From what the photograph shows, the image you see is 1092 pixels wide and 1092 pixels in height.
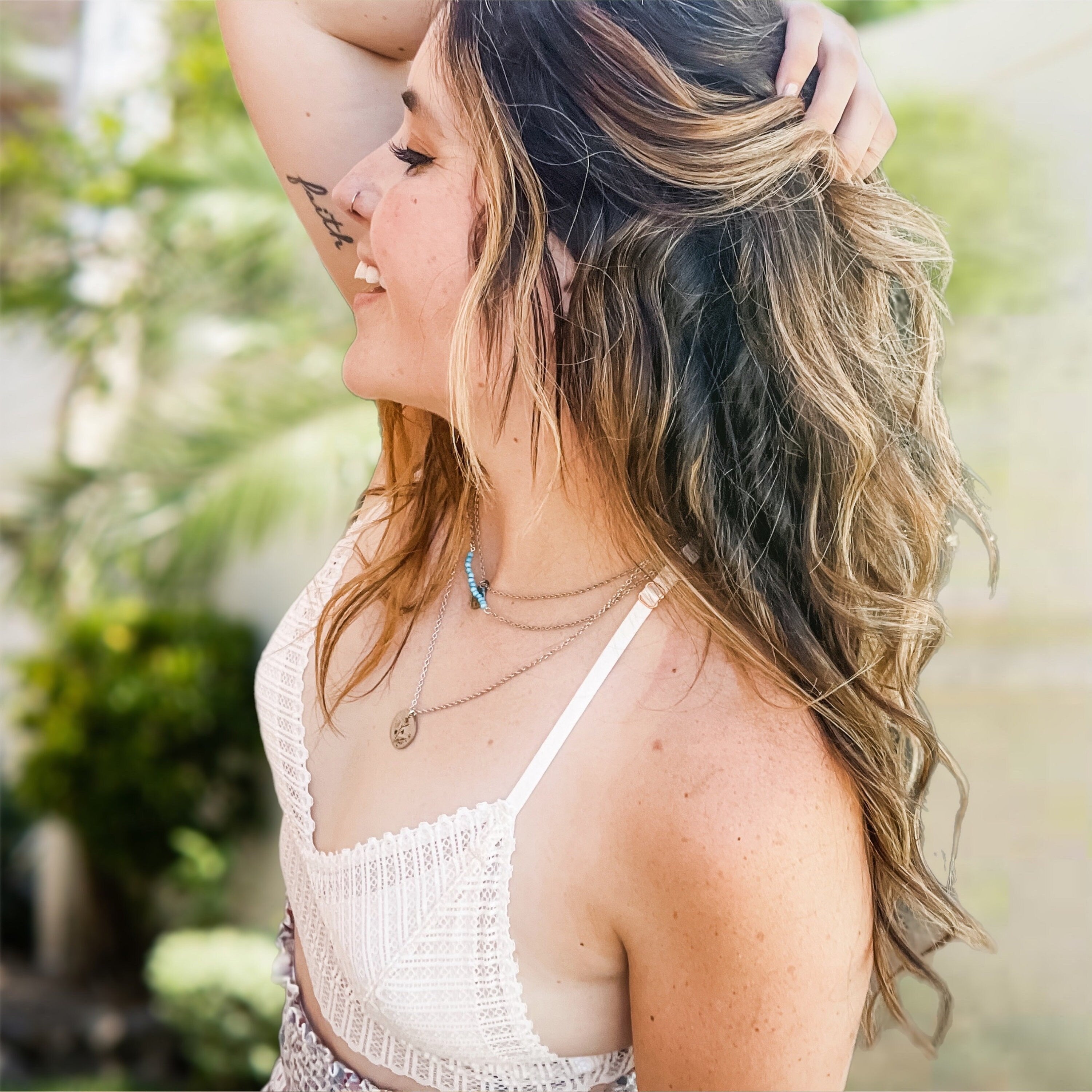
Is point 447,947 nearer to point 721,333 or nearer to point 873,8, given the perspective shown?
point 721,333

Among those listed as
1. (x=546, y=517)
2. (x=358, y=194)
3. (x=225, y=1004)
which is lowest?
(x=225, y=1004)

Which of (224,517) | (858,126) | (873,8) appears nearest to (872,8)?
(873,8)

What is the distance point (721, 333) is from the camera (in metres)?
1.34

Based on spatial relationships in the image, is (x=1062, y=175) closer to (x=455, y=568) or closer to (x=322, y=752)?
(x=455, y=568)

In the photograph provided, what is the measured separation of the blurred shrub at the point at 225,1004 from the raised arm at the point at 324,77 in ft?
12.5

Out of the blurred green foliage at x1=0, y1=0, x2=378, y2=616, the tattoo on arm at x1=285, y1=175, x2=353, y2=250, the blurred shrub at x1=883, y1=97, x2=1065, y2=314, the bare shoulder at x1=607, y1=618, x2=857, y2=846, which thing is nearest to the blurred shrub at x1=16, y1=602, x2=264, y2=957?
the blurred green foliage at x1=0, y1=0, x2=378, y2=616

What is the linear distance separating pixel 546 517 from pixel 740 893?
1.82 ft

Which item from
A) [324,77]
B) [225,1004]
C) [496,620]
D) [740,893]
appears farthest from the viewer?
[225,1004]

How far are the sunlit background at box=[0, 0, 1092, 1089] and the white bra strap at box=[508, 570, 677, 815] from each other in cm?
150

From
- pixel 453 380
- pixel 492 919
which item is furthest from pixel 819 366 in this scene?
pixel 492 919

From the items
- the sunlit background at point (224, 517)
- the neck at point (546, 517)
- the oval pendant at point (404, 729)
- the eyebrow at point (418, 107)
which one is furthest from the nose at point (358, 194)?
the sunlit background at point (224, 517)

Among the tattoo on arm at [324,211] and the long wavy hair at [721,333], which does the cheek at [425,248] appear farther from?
the tattoo on arm at [324,211]

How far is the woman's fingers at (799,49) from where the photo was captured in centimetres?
127

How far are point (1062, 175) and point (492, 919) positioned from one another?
2.65m
